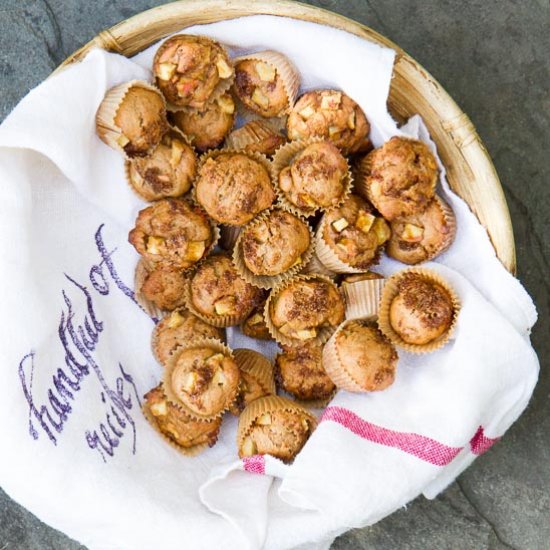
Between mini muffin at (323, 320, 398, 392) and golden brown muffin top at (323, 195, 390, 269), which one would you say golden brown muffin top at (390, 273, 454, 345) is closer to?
mini muffin at (323, 320, 398, 392)

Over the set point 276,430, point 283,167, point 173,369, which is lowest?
point 276,430

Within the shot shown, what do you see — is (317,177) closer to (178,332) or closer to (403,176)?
(403,176)

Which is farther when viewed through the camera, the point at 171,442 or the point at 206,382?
the point at 171,442

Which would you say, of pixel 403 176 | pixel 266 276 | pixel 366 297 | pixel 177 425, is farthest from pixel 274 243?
pixel 177 425

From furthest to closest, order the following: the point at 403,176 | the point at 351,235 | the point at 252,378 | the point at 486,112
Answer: the point at 486,112, the point at 252,378, the point at 351,235, the point at 403,176

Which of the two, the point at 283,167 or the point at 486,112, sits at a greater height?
the point at 283,167

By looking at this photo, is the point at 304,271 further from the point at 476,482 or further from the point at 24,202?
the point at 476,482

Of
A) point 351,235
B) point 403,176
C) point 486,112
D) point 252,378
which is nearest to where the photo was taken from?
point 403,176
